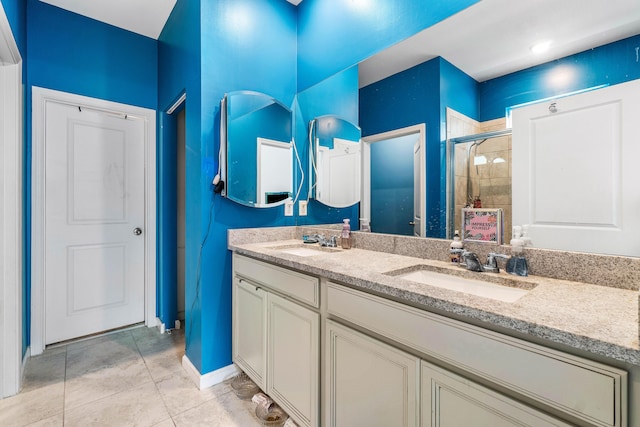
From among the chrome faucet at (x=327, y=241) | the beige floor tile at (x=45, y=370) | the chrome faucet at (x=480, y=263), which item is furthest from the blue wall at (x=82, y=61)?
the chrome faucet at (x=480, y=263)

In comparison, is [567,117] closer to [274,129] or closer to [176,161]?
[274,129]

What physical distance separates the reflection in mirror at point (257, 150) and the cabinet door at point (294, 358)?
78cm

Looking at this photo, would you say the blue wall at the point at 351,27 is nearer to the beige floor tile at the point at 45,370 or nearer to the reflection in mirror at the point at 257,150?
the reflection in mirror at the point at 257,150

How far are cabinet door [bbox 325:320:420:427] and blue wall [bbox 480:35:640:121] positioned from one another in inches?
40.1

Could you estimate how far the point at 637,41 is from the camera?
0.91 metres

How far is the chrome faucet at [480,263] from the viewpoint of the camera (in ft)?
3.84

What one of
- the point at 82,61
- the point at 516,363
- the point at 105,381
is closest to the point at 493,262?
the point at 516,363

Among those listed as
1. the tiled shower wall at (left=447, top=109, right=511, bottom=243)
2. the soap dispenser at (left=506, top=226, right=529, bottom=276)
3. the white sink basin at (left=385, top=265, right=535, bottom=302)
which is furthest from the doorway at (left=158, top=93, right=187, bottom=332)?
the soap dispenser at (left=506, top=226, right=529, bottom=276)

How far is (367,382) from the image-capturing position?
3.58 ft

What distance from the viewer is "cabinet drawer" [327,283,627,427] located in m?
0.60

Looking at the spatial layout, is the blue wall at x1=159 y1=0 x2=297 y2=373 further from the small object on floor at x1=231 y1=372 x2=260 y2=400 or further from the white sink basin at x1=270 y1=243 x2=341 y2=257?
the white sink basin at x1=270 y1=243 x2=341 y2=257

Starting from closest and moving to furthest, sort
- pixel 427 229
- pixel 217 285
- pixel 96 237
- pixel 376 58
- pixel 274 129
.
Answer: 1. pixel 427 229
2. pixel 376 58
3. pixel 217 285
4. pixel 274 129
5. pixel 96 237

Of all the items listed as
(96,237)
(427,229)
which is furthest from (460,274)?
(96,237)

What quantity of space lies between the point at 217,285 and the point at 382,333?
4.18ft
